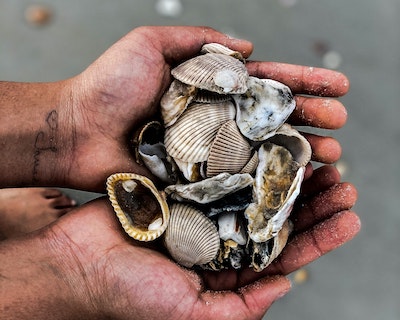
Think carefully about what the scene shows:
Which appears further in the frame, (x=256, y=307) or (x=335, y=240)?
(x=335, y=240)

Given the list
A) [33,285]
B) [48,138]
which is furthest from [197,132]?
[33,285]

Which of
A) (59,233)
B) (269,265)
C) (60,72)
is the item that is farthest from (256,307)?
(60,72)

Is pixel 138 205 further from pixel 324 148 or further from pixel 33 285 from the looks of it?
pixel 324 148

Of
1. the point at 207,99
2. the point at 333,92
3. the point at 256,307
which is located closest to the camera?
the point at 256,307

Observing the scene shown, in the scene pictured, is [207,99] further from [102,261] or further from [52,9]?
[52,9]

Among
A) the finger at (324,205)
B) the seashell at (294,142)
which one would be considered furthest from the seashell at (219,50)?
the finger at (324,205)

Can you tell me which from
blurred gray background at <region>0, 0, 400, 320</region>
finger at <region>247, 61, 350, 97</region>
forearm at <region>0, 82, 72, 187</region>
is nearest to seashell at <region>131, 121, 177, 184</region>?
Result: forearm at <region>0, 82, 72, 187</region>

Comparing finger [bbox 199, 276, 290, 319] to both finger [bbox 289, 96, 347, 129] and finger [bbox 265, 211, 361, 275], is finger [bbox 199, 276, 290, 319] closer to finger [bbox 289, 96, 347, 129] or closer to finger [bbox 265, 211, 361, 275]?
finger [bbox 265, 211, 361, 275]
